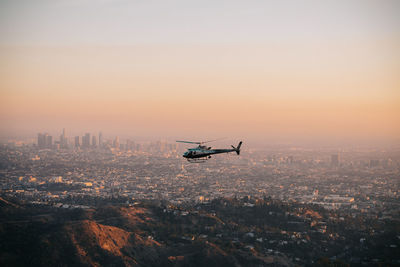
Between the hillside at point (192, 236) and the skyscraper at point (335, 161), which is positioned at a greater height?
the skyscraper at point (335, 161)

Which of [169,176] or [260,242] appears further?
[169,176]

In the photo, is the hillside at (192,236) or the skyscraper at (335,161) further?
the skyscraper at (335,161)

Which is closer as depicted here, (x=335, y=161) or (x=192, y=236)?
(x=192, y=236)

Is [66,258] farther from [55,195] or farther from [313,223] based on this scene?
[55,195]

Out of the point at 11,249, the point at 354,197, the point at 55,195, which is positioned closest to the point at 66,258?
the point at 11,249

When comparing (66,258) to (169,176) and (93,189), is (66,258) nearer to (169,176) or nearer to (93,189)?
(93,189)

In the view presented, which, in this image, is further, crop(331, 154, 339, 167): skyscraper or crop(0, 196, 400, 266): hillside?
crop(331, 154, 339, 167): skyscraper

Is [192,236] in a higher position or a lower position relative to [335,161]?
lower

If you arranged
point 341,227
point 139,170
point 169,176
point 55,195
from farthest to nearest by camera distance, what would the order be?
point 139,170
point 169,176
point 55,195
point 341,227

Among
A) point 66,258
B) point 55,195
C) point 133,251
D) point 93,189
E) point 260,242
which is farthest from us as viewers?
point 93,189

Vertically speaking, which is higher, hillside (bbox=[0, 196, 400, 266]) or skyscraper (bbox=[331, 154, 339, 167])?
skyscraper (bbox=[331, 154, 339, 167])
